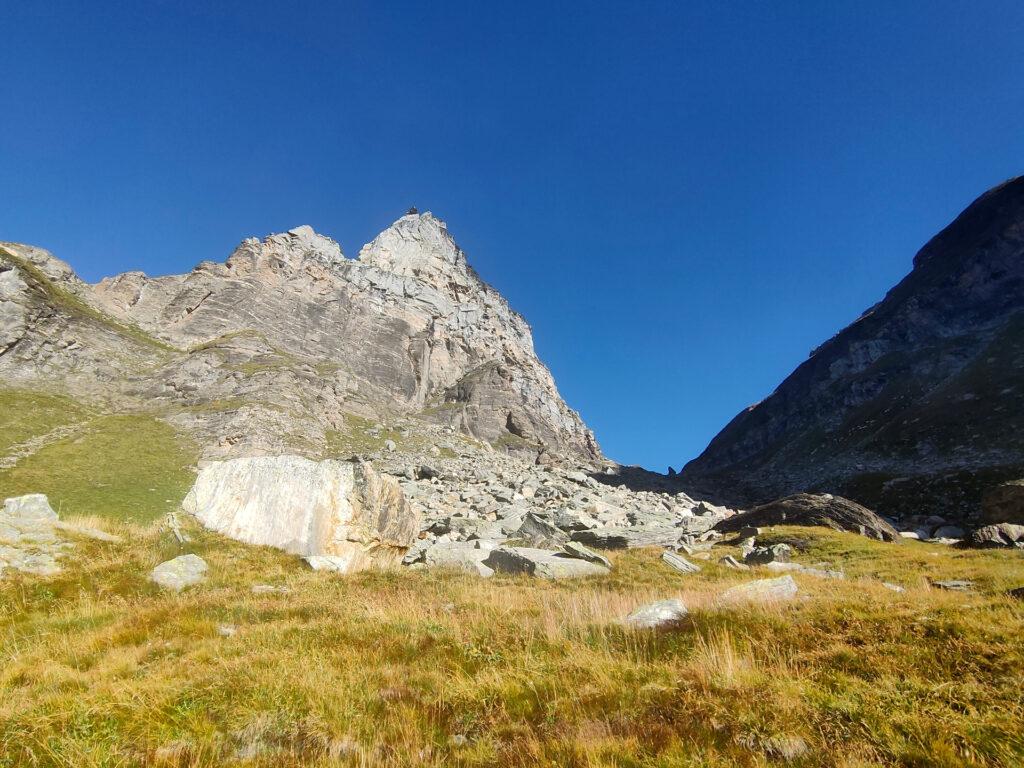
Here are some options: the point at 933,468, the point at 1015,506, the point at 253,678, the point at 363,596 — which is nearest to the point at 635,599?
the point at 363,596

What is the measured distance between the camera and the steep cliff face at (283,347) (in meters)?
73.0

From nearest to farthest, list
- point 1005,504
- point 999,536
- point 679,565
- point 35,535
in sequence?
point 35,535 < point 679,565 < point 999,536 < point 1005,504

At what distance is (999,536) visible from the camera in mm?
23766

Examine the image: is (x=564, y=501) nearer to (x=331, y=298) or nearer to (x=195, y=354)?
(x=195, y=354)

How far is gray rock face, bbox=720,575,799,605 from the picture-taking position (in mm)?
8806

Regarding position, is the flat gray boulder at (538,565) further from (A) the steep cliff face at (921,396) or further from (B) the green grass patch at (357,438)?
(B) the green grass patch at (357,438)

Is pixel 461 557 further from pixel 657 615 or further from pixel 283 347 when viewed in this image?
pixel 283 347

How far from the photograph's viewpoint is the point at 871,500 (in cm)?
6150

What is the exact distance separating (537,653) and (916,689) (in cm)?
451

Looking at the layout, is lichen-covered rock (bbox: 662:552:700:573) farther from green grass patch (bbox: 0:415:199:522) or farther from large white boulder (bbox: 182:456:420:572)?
→ green grass patch (bbox: 0:415:199:522)

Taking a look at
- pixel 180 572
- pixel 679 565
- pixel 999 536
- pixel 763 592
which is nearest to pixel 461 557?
pixel 679 565

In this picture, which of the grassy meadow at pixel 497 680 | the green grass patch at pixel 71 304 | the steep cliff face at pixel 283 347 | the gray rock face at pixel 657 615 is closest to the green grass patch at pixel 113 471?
the steep cliff face at pixel 283 347

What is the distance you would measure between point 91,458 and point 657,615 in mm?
66246

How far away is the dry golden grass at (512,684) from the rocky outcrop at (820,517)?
2632cm
